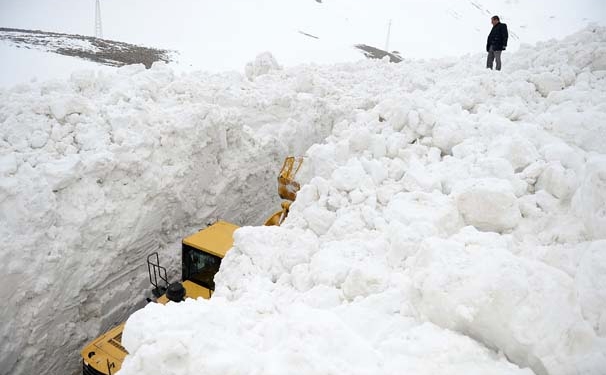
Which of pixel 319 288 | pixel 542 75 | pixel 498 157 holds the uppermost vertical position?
pixel 542 75

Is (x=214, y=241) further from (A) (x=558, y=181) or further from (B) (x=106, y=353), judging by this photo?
(A) (x=558, y=181)

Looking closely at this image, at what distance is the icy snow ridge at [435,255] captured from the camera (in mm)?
2328

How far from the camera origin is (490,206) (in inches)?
153

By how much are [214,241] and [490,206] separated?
336cm

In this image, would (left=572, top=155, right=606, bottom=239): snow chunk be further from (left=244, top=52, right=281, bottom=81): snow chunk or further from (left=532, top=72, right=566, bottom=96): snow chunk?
(left=244, top=52, right=281, bottom=81): snow chunk

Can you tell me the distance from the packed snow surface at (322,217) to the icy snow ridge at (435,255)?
0.02 metres

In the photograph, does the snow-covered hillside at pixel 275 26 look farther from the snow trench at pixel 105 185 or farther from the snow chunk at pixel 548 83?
the snow chunk at pixel 548 83

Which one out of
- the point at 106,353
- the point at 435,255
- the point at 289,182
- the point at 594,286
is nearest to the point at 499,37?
the point at 289,182

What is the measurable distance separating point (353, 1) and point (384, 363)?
32.0 metres

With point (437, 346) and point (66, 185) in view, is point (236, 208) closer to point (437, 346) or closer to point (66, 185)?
point (66, 185)

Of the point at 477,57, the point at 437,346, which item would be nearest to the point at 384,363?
the point at 437,346

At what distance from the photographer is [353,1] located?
1210 inches

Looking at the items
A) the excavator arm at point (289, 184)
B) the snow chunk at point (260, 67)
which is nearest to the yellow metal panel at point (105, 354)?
the excavator arm at point (289, 184)

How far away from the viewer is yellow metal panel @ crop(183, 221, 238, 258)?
5363 millimetres
